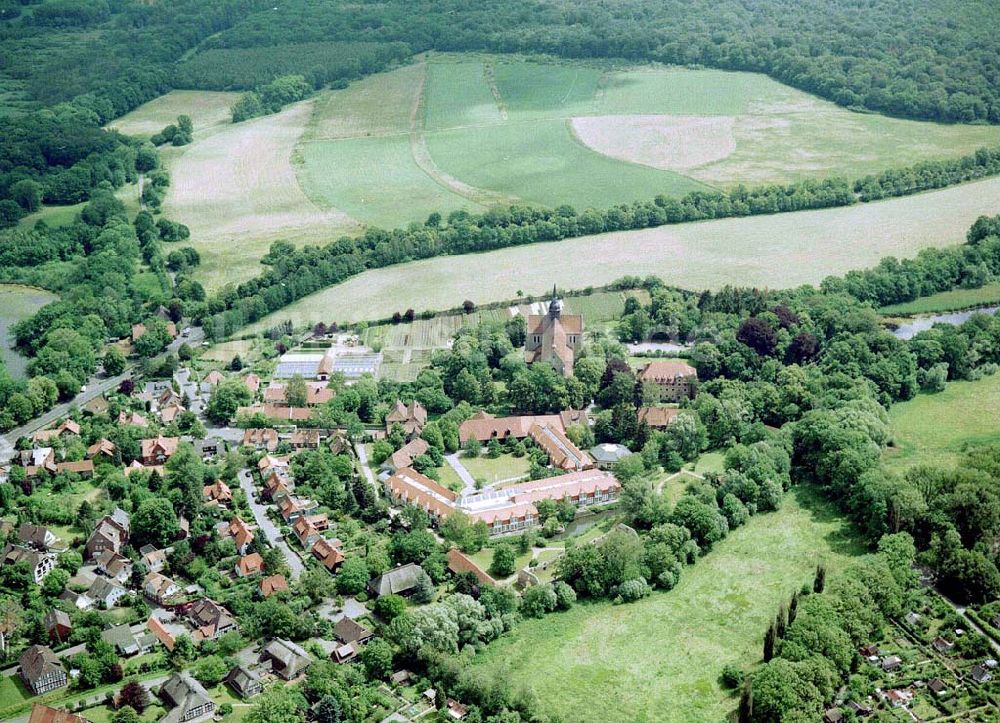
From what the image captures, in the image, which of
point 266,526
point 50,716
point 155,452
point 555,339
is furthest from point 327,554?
point 555,339

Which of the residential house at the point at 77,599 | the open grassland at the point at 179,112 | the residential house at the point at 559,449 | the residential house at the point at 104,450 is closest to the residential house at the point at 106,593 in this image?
the residential house at the point at 77,599

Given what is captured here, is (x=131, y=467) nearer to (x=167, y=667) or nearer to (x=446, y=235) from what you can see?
(x=167, y=667)

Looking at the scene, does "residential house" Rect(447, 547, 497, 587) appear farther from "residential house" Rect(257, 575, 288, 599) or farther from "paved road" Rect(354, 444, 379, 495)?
"paved road" Rect(354, 444, 379, 495)

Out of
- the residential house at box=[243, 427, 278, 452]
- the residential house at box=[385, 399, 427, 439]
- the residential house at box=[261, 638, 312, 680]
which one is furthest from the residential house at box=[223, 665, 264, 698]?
the residential house at box=[385, 399, 427, 439]

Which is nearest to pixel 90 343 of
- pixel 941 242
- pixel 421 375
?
pixel 421 375

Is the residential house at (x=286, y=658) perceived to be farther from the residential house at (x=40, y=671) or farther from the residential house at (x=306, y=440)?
the residential house at (x=306, y=440)
